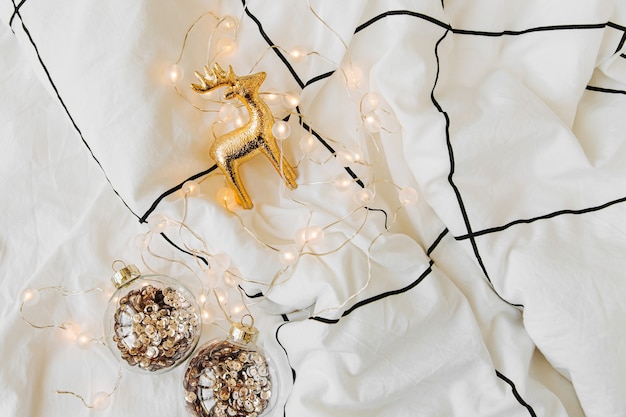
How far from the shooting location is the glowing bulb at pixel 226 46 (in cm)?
71

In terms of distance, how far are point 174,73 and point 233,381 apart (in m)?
0.36

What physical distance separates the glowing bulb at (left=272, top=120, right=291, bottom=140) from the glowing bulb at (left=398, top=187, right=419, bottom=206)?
155 mm

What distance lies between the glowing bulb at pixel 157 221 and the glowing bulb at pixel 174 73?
0.53 feet

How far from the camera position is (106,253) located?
0.75 metres

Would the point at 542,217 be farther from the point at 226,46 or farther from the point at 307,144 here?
the point at 226,46

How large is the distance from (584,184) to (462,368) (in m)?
0.27

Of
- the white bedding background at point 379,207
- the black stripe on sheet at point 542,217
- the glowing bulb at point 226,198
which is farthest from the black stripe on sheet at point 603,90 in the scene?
the glowing bulb at point 226,198

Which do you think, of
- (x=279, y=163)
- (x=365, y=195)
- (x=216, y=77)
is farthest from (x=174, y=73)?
(x=365, y=195)

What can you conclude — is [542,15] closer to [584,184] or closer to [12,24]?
[584,184]

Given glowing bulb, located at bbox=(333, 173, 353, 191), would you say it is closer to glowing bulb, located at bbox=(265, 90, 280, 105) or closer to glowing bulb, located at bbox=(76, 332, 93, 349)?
glowing bulb, located at bbox=(265, 90, 280, 105)

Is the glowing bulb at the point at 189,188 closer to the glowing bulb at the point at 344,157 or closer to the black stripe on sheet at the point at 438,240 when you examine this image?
the glowing bulb at the point at 344,157

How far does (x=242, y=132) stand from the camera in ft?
2.19

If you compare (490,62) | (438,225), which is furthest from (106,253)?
(490,62)

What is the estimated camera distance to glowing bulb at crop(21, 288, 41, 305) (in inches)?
27.6
